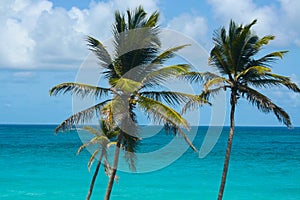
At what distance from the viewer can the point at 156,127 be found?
712 inches

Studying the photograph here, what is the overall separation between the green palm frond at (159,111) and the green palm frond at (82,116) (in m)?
1.43

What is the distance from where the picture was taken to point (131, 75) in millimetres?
18953

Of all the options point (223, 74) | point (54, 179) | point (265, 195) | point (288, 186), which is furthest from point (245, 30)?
point (54, 179)

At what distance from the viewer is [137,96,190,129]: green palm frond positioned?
17422 mm

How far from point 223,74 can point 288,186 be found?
108 ft

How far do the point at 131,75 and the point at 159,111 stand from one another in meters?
1.95

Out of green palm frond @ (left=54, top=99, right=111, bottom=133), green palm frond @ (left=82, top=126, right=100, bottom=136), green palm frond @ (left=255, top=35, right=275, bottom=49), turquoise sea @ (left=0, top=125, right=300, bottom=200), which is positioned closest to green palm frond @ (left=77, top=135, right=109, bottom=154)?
green palm frond @ (left=82, top=126, right=100, bottom=136)

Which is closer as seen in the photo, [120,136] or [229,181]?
[120,136]

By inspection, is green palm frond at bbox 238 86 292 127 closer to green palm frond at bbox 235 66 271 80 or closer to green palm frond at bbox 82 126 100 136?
green palm frond at bbox 235 66 271 80

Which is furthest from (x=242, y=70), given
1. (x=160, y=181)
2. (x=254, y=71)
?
(x=160, y=181)

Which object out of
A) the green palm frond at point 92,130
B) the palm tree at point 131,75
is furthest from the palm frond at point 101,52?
the green palm frond at point 92,130

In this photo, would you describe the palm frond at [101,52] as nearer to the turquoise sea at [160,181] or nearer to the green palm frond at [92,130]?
the green palm frond at [92,130]

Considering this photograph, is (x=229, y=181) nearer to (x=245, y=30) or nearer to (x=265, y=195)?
(x=265, y=195)

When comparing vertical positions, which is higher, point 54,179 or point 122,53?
point 122,53
